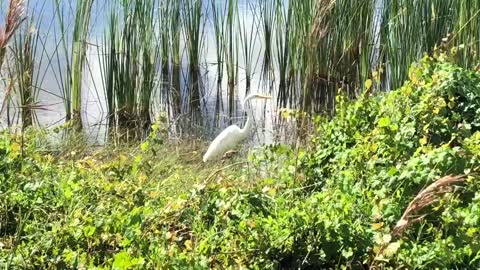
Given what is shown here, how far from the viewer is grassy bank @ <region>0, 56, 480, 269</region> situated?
1.79 metres

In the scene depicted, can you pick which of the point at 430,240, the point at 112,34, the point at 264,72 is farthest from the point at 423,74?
the point at 264,72

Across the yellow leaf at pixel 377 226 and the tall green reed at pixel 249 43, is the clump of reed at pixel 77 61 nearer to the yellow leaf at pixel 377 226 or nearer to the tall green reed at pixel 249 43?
the tall green reed at pixel 249 43

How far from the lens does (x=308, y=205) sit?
1977 millimetres

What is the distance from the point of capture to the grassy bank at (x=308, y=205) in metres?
1.79

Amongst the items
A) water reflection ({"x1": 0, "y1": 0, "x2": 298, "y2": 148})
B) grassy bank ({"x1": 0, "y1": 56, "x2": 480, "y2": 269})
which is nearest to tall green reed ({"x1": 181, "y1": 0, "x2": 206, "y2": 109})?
water reflection ({"x1": 0, "y1": 0, "x2": 298, "y2": 148})

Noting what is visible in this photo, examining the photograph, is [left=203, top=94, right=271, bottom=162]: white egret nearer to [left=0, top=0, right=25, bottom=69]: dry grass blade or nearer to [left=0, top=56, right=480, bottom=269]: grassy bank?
[left=0, top=56, right=480, bottom=269]: grassy bank

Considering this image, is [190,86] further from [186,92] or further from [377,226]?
[377,226]

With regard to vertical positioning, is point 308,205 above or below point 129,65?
below

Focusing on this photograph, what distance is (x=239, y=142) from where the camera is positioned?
14.0 feet

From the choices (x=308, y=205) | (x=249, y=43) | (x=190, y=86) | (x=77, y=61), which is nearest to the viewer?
(x=308, y=205)

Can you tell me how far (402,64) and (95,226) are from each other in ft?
9.23

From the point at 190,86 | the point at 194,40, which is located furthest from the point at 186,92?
the point at 194,40

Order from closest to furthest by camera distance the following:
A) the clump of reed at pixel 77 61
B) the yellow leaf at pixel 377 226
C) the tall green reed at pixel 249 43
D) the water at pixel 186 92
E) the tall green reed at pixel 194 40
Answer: the yellow leaf at pixel 377 226 < the clump of reed at pixel 77 61 < the water at pixel 186 92 < the tall green reed at pixel 194 40 < the tall green reed at pixel 249 43

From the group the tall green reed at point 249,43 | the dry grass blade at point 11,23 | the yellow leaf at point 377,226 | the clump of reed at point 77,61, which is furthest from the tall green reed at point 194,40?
the yellow leaf at point 377,226
